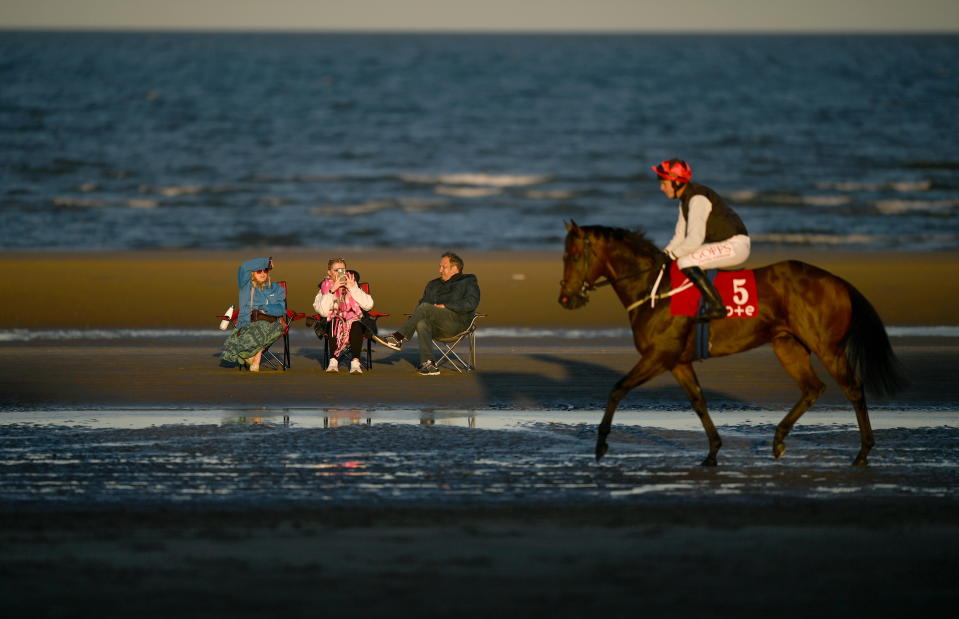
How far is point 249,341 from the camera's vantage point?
15094 mm

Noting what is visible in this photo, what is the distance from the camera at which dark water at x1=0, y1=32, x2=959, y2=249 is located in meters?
41.0

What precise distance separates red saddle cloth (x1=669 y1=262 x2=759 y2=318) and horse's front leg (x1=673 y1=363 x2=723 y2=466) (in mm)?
450

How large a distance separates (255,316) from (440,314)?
77.6 inches

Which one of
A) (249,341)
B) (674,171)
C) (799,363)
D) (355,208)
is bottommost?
(799,363)

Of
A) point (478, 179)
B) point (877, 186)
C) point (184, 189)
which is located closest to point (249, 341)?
point (184, 189)

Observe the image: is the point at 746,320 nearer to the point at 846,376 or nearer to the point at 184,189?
the point at 846,376

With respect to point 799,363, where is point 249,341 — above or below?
above

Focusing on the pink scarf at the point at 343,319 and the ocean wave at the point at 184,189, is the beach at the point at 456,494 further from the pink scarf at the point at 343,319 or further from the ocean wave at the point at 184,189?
the ocean wave at the point at 184,189

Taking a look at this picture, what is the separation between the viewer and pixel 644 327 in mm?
10359

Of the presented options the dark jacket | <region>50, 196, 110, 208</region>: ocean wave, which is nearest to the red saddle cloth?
the dark jacket

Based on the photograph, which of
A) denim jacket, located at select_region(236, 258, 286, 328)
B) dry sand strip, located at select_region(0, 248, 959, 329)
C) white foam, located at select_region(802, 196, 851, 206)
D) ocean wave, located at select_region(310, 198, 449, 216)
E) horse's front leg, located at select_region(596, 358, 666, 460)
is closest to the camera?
horse's front leg, located at select_region(596, 358, 666, 460)

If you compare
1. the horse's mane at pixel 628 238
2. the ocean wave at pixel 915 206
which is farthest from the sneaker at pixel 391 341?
the ocean wave at pixel 915 206

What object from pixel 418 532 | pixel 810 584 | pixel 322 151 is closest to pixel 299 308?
pixel 418 532

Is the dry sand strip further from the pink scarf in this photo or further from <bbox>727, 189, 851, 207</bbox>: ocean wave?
<bbox>727, 189, 851, 207</bbox>: ocean wave
